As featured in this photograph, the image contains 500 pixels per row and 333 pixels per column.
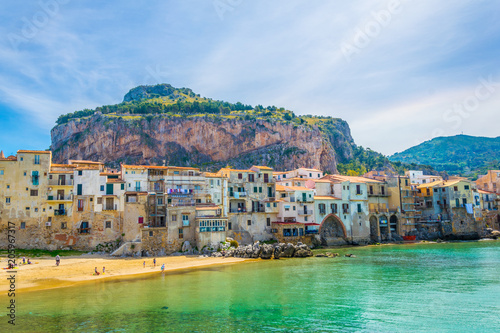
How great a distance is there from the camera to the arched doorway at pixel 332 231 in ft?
231

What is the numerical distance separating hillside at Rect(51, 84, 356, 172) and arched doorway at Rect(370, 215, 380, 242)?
58719 mm

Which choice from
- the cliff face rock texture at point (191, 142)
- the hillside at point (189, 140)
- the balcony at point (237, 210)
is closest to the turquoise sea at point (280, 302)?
the balcony at point (237, 210)

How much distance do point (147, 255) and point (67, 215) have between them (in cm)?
1303

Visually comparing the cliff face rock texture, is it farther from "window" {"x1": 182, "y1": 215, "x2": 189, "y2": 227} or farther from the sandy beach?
the sandy beach

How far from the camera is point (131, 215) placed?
54250mm

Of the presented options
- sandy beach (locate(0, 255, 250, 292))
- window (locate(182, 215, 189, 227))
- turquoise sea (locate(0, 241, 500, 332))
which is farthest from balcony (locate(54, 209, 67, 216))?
turquoise sea (locate(0, 241, 500, 332))

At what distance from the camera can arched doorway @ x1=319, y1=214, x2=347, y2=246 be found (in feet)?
231

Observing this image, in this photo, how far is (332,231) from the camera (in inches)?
2896

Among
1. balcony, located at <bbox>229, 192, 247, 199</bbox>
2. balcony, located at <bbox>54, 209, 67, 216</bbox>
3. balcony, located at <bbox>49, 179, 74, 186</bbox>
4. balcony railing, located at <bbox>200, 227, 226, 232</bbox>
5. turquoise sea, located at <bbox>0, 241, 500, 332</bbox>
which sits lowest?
turquoise sea, located at <bbox>0, 241, 500, 332</bbox>

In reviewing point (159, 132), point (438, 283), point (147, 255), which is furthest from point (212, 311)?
point (159, 132)

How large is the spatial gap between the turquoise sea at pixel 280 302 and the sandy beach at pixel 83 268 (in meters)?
3.12

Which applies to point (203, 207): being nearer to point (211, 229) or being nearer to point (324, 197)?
point (211, 229)

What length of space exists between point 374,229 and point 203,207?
4012cm

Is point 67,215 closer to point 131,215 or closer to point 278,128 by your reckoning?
point 131,215
